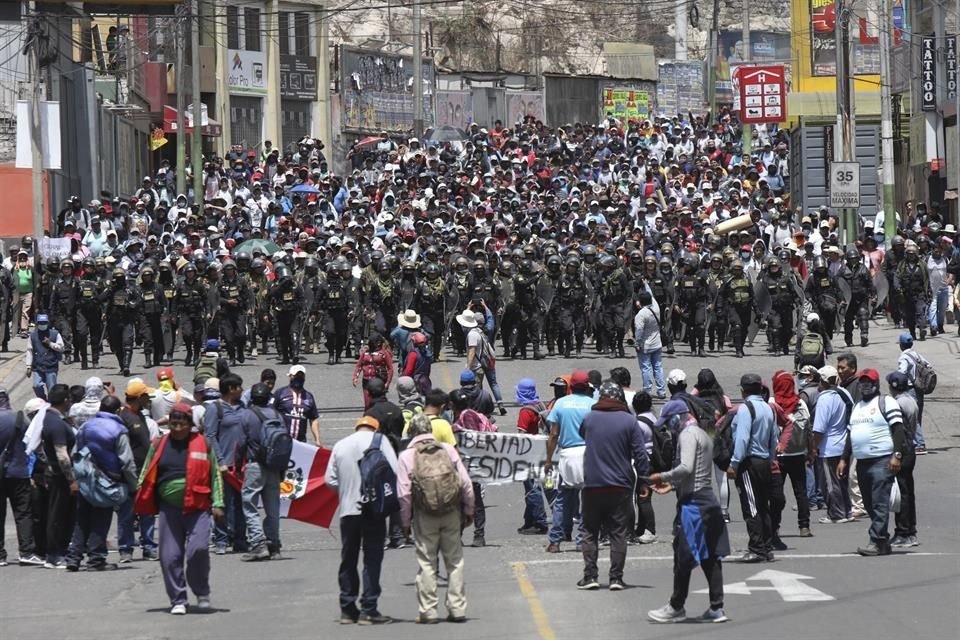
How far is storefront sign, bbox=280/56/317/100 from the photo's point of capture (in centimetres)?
7144

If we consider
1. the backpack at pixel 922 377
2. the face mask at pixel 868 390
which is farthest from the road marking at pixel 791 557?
the backpack at pixel 922 377

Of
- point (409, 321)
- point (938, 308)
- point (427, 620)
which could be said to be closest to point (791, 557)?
point (427, 620)

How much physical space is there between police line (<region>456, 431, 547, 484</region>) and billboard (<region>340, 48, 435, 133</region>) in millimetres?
57229

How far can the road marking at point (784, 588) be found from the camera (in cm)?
1412

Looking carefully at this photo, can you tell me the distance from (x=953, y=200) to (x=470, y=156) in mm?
11906

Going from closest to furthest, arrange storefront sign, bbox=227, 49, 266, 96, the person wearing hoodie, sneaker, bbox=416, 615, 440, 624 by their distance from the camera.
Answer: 1. sneaker, bbox=416, 615, 440, 624
2. the person wearing hoodie
3. storefront sign, bbox=227, 49, 266, 96

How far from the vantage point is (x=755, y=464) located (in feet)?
53.5

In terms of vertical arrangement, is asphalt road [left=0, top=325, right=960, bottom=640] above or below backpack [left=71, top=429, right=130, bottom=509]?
below

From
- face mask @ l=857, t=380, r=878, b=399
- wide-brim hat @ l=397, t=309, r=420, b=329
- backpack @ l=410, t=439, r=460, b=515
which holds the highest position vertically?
wide-brim hat @ l=397, t=309, r=420, b=329

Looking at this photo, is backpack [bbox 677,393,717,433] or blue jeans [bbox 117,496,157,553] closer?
backpack [bbox 677,393,717,433]

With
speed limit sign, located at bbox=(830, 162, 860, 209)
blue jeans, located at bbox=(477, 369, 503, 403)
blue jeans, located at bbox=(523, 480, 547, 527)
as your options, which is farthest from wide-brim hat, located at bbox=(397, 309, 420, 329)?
speed limit sign, located at bbox=(830, 162, 860, 209)

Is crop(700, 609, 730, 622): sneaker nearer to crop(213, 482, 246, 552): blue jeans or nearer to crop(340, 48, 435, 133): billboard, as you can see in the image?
crop(213, 482, 246, 552): blue jeans

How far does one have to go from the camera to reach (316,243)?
3506 centimetres

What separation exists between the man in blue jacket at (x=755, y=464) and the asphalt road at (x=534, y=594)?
0.24 metres
